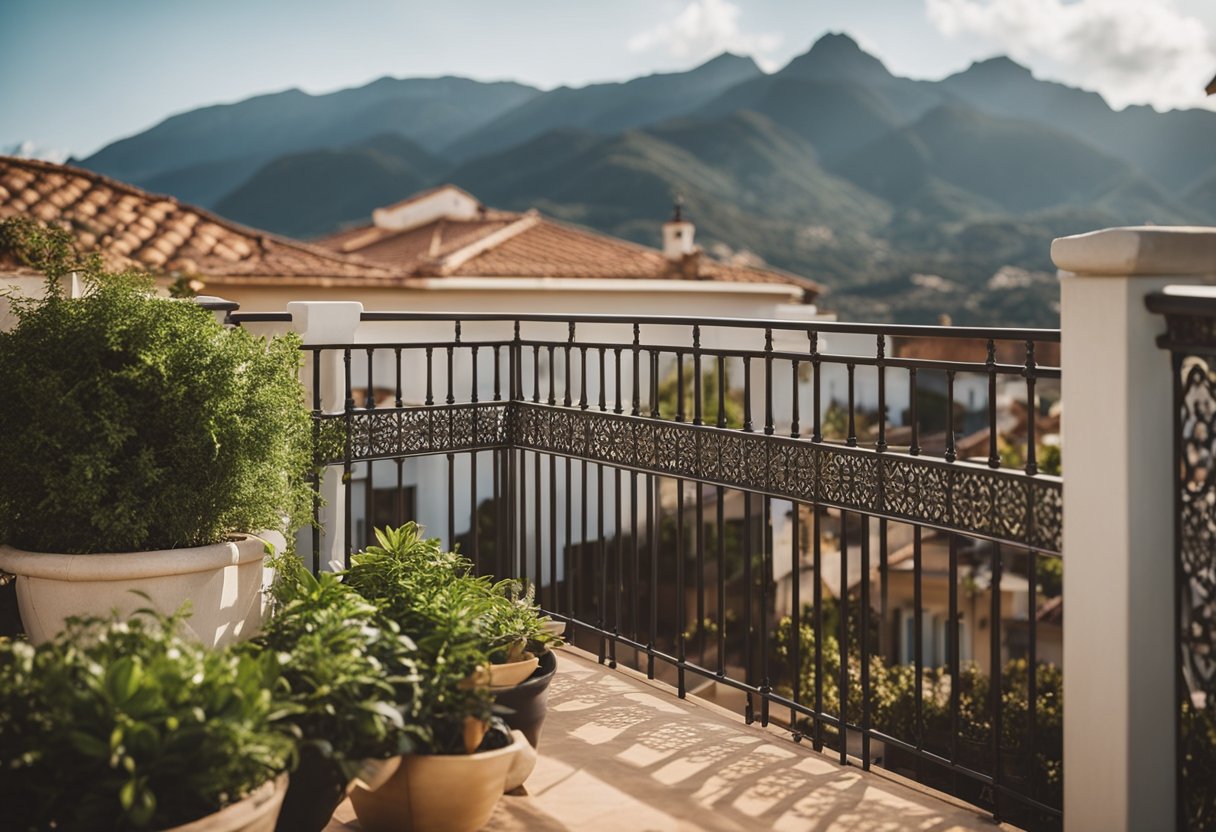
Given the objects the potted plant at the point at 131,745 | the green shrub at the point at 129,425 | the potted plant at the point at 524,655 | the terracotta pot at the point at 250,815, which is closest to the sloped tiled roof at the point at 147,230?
the green shrub at the point at 129,425

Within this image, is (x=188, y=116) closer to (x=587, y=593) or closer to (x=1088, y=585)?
(x=587, y=593)

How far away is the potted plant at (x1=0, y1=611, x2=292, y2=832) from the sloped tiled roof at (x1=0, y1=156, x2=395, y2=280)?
350 inches

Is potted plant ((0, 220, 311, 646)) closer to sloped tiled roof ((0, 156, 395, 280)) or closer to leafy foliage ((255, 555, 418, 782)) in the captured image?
leafy foliage ((255, 555, 418, 782))

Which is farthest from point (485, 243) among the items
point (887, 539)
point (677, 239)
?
point (887, 539)

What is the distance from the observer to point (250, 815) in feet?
6.82

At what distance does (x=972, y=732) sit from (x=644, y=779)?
4155mm

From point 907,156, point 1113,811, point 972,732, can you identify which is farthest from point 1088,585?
point 907,156

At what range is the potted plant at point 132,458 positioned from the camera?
2750 mm

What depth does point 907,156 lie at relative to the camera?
192ft

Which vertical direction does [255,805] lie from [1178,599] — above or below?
below

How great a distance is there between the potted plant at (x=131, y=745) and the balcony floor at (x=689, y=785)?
0.85m

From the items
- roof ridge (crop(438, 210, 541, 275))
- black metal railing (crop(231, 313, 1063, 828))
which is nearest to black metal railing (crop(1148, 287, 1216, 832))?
black metal railing (crop(231, 313, 1063, 828))

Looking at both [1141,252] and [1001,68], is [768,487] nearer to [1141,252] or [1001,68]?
[1141,252]

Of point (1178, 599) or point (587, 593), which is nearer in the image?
point (1178, 599)
